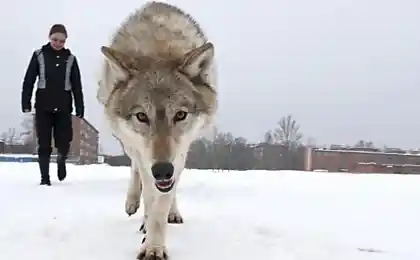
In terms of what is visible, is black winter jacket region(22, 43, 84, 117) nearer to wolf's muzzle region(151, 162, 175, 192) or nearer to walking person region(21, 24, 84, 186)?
walking person region(21, 24, 84, 186)

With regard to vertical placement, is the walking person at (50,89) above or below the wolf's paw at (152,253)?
above

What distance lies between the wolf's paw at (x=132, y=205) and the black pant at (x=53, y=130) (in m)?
3.18

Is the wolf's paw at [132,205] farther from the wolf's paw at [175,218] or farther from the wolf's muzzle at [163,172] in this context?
the wolf's muzzle at [163,172]

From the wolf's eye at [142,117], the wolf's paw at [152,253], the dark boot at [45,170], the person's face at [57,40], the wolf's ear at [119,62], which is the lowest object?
the wolf's paw at [152,253]

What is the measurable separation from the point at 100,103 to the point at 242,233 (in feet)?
5.73

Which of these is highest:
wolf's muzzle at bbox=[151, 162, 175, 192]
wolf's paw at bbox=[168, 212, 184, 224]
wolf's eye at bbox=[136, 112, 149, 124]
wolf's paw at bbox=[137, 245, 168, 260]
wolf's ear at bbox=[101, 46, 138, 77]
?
wolf's ear at bbox=[101, 46, 138, 77]

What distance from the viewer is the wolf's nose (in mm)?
3619

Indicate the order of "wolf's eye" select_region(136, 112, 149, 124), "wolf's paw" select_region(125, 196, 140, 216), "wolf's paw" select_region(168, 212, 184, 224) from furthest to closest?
"wolf's paw" select_region(125, 196, 140, 216) → "wolf's paw" select_region(168, 212, 184, 224) → "wolf's eye" select_region(136, 112, 149, 124)

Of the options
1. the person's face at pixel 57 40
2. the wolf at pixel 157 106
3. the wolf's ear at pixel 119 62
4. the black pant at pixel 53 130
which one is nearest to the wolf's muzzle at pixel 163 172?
the wolf at pixel 157 106

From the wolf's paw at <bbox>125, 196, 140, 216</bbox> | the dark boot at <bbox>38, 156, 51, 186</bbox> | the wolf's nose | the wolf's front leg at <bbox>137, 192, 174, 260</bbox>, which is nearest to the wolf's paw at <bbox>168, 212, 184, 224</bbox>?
the wolf's paw at <bbox>125, 196, 140, 216</bbox>

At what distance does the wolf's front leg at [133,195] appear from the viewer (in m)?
5.56

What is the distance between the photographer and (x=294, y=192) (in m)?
7.77

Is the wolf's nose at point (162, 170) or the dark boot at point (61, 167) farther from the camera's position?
the dark boot at point (61, 167)

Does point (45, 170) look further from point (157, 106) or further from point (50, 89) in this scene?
point (157, 106)
